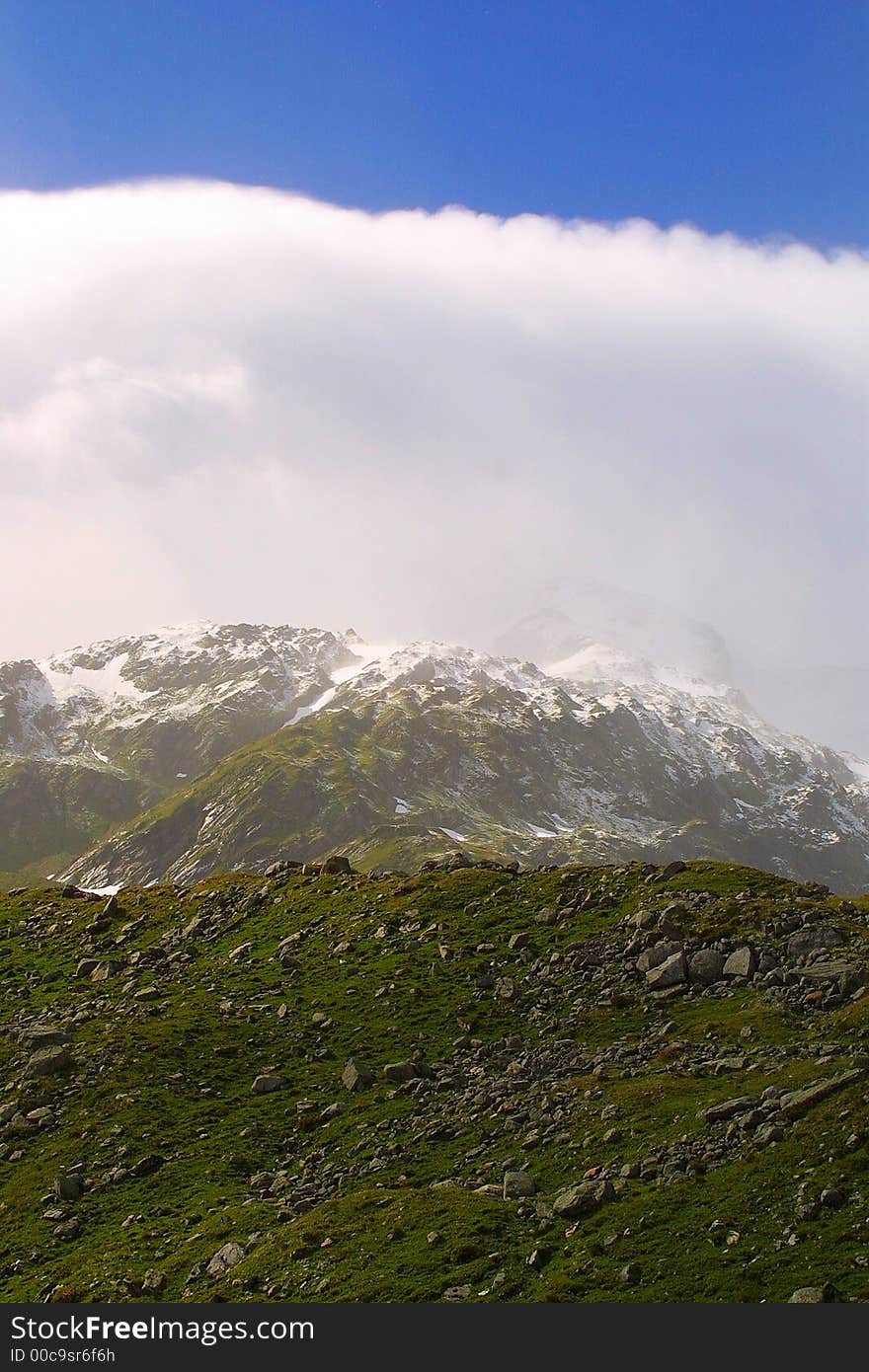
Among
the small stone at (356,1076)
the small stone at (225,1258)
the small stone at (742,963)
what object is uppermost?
the small stone at (742,963)

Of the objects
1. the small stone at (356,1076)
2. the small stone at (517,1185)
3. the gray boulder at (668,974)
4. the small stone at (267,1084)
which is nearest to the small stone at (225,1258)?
the small stone at (517,1185)

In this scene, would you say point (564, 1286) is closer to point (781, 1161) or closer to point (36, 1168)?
point (781, 1161)

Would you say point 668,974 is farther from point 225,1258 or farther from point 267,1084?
point 225,1258

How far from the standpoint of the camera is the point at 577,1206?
3416cm

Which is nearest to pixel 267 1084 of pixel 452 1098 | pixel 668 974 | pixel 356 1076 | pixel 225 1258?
pixel 356 1076

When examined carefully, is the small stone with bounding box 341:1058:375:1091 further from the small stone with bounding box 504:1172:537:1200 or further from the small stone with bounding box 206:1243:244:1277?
the small stone with bounding box 206:1243:244:1277

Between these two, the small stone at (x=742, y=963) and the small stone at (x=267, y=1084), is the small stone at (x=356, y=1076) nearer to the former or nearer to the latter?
the small stone at (x=267, y=1084)

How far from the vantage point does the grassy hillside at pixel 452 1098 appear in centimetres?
3200

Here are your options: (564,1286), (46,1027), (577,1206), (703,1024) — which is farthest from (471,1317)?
(46,1027)

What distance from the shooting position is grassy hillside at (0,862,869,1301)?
3200 cm

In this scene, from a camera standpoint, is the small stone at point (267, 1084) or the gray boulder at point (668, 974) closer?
the small stone at point (267, 1084)

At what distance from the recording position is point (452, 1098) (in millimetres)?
46188

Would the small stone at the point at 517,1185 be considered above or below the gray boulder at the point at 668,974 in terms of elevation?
below

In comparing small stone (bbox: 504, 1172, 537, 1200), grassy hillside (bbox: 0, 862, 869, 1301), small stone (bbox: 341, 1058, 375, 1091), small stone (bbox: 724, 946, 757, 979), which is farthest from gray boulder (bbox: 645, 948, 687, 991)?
small stone (bbox: 504, 1172, 537, 1200)
